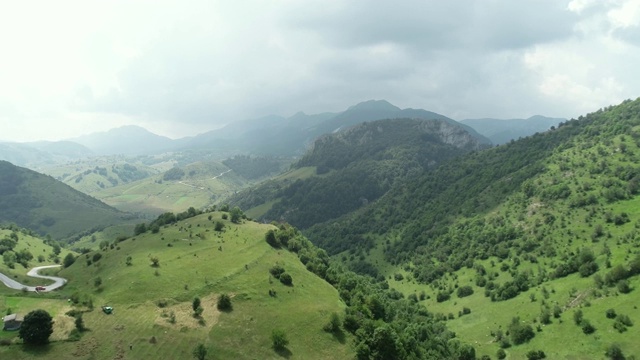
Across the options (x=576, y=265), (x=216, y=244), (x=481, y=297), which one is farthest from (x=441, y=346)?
(x=216, y=244)

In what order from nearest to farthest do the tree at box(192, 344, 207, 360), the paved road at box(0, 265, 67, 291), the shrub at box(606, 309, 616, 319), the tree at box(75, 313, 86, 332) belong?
the tree at box(192, 344, 207, 360) < the tree at box(75, 313, 86, 332) < the shrub at box(606, 309, 616, 319) < the paved road at box(0, 265, 67, 291)

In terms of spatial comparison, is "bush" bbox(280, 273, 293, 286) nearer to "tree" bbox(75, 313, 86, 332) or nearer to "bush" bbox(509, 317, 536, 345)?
"tree" bbox(75, 313, 86, 332)

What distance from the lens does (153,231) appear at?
563 ft

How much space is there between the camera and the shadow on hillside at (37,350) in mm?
79625

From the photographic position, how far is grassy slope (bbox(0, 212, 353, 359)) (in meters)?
89.7

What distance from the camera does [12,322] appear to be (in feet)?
283

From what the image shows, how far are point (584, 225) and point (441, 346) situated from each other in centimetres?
10173

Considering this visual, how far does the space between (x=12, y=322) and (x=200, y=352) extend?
39882 millimetres

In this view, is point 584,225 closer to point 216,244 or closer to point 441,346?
point 441,346

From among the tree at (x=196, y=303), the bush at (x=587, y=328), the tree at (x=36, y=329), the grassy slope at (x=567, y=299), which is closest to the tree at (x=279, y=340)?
the tree at (x=196, y=303)

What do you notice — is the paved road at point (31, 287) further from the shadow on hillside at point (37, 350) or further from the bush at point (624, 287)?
the bush at point (624, 287)

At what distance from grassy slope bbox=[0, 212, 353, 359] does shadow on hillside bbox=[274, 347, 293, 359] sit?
17.7 inches

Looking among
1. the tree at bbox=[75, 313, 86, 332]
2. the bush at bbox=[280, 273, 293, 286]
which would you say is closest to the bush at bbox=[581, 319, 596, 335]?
the bush at bbox=[280, 273, 293, 286]

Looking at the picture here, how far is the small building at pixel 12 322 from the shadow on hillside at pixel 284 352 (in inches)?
2169
